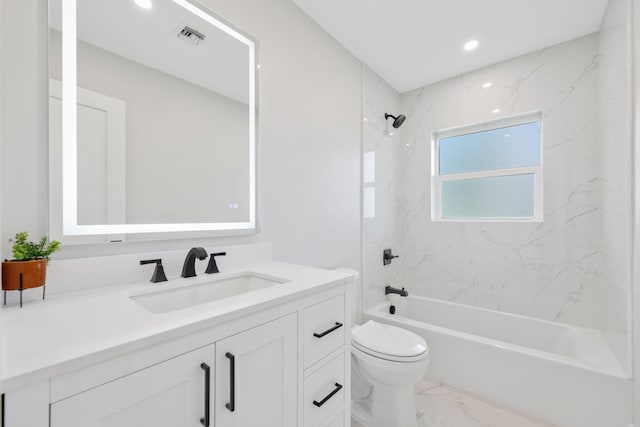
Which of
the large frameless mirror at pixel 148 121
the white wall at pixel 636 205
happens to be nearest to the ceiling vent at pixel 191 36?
Answer: the large frameless mirror at pixel 148 121

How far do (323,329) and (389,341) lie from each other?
2.39 feet

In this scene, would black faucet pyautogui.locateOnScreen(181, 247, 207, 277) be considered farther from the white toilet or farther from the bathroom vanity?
the white toilet

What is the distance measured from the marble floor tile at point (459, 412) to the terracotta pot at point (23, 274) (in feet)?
5.55

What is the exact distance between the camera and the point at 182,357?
0.62 m

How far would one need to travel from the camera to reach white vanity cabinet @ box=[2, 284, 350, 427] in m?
0.48

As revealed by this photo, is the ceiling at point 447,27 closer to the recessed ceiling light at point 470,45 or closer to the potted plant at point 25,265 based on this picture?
the recessed ceiling light at point 470,45

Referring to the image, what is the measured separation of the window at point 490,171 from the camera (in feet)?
7.43

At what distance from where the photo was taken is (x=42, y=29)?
86cm

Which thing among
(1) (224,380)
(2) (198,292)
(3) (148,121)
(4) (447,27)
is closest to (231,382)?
(1) (224,380)

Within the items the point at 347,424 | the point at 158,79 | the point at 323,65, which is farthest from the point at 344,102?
the point at 347,424

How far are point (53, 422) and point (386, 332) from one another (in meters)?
1.52

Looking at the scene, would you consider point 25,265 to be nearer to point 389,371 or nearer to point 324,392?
point 324,392

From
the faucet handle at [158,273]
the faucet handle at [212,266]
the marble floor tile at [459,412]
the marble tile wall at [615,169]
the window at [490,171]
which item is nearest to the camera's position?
the faucet handle at [158,273]

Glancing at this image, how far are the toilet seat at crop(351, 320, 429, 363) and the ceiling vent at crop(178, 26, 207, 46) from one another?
175cm
